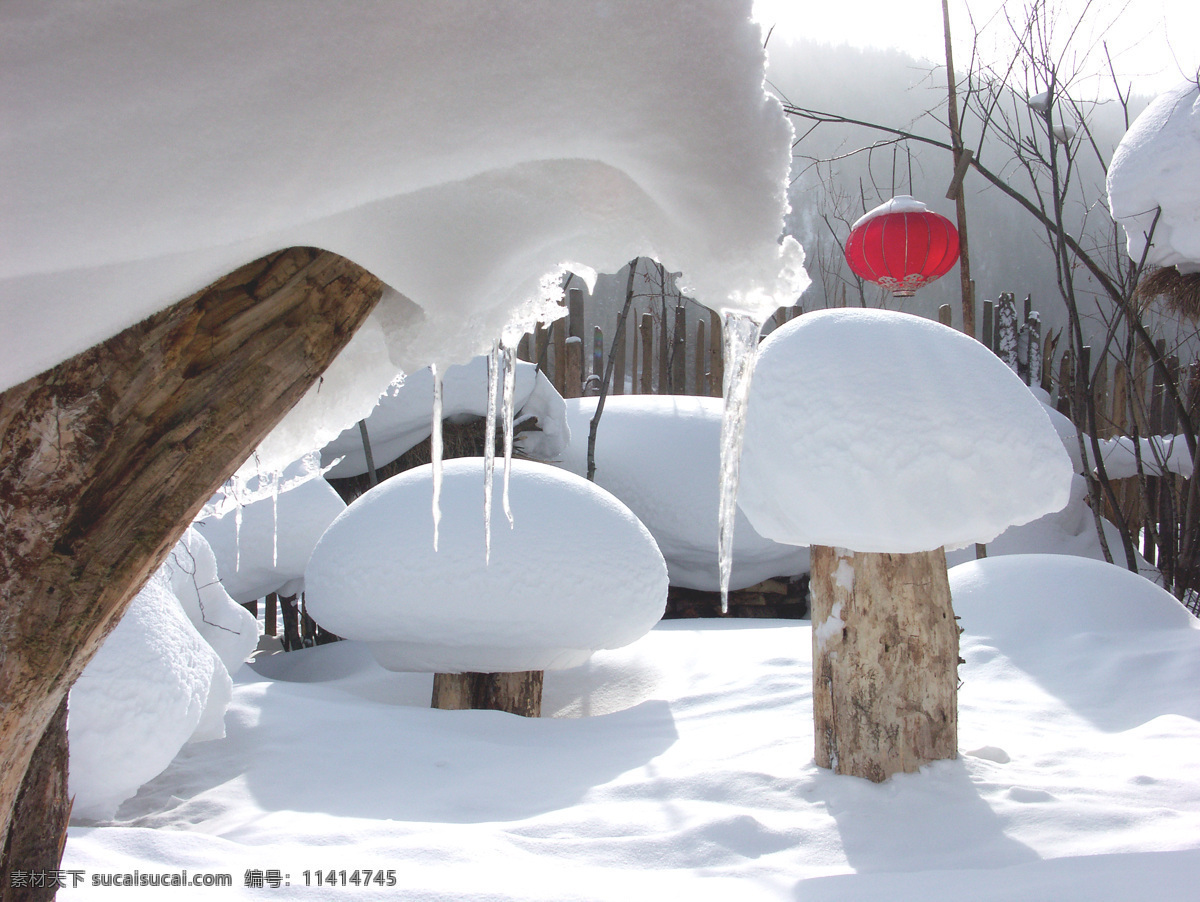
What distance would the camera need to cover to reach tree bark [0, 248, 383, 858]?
2.92 ft

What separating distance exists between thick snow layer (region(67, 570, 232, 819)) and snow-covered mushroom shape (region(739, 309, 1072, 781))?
1.89m

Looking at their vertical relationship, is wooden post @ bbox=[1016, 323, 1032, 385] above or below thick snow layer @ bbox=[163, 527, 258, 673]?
above

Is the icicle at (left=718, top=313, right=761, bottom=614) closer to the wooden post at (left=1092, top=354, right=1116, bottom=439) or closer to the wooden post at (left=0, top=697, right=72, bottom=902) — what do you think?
the wooden post at (left=0, top=697, right=72, bottom=902)

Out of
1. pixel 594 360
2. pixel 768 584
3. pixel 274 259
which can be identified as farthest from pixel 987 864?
pixel 594 360

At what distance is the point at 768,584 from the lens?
609 centimetres

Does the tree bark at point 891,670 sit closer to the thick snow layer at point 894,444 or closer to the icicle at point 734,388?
the thick snow layer at point 894,444

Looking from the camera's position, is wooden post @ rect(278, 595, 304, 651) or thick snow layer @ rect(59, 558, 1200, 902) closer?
thick snow layer @ rect(59, 558, 1200, 902)

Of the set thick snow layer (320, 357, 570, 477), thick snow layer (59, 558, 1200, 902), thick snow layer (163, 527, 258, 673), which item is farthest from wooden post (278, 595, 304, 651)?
thick snow layer (163, 527, 258, 673)

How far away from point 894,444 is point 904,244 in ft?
8.53

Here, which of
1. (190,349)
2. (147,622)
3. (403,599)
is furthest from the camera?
(403,599)

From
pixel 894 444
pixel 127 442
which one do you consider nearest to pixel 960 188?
pixel 894 444

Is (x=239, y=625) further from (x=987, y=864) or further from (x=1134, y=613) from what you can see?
(x=1134, y=613)

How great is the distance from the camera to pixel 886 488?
2525mm

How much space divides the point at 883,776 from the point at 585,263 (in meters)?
2.38
